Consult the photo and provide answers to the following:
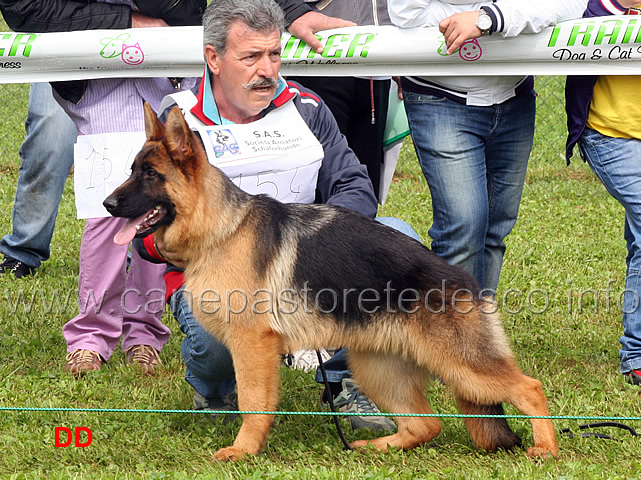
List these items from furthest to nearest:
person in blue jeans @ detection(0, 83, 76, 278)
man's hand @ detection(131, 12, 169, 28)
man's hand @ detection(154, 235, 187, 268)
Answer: person in blue jeans @ detection(0, 83, 76, 278) < man's hand @ detection(131, 12, 169, 28) < man's hand @ detection(154, 235, 187, 268)

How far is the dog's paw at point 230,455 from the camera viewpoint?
344 cm

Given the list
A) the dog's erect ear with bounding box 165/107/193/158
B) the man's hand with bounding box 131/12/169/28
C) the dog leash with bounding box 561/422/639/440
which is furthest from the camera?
the man's hand with bounding box 131/12/169/28

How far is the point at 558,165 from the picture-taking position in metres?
9.84

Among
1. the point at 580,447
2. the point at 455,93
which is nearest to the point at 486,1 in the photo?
the point at 455,93

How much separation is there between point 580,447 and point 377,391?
0.90 metres

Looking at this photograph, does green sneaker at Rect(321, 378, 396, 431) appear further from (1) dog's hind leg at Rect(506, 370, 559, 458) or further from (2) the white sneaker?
(1) dog's hind leg at Rect(506, 370, 559, 458)

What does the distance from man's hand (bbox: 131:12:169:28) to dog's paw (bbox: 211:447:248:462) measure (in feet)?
8.19

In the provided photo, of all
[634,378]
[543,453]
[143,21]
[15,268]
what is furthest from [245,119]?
[15,268]

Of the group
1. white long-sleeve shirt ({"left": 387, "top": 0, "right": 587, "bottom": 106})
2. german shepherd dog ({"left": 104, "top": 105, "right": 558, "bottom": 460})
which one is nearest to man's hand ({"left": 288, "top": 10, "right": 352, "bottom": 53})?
white long-sleeve shirt ({"left": 387, "top": 0, "right": 587, "bottom": 106})

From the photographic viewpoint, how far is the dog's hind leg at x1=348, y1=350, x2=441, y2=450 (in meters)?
3.69

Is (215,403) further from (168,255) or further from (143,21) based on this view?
(143,21)

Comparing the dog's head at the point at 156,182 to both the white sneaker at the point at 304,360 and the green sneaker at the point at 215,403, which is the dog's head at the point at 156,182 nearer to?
the green sneaker at the point at 215,403

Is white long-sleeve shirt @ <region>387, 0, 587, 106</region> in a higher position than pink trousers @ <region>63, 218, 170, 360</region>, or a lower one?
higher

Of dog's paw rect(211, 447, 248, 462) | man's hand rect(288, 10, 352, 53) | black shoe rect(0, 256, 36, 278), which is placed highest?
man's hand rect(288, 10, 352, 53)
